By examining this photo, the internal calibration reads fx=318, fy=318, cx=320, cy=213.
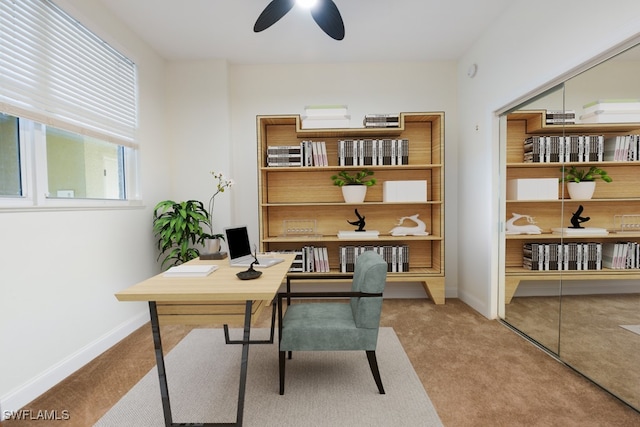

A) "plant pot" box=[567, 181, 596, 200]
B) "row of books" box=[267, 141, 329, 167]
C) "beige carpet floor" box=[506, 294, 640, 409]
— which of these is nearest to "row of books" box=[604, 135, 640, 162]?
"plant pot" box=[567, 181, 596, 200]

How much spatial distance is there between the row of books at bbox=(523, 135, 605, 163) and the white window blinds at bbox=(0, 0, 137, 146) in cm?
379

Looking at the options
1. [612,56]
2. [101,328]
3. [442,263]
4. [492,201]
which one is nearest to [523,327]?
[442,263]

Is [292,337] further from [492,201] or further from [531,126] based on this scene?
[531,126]

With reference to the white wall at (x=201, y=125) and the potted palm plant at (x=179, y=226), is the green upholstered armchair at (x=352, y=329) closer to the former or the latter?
the potted palm plant at (x=179, y=226)

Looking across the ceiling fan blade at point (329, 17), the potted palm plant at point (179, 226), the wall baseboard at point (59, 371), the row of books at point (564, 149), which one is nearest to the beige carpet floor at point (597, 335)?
the row of books at point (564, 149)

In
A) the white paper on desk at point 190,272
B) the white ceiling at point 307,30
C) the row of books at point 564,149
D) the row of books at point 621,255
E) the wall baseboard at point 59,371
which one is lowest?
the wall baseboard at point 59,371

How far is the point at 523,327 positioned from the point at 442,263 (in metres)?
1.01

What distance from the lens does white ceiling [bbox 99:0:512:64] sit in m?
2.90

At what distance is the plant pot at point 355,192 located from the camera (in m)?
A: 3.76

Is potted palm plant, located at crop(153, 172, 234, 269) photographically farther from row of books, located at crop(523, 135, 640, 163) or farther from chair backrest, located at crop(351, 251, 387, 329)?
row of books, located at crop(523, 135, 640, 163)

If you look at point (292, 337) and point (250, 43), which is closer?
point (292, 337)

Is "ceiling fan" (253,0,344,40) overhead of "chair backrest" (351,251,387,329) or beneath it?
overhead

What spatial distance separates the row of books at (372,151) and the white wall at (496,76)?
0.82 metres

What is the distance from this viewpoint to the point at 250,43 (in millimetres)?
3553
